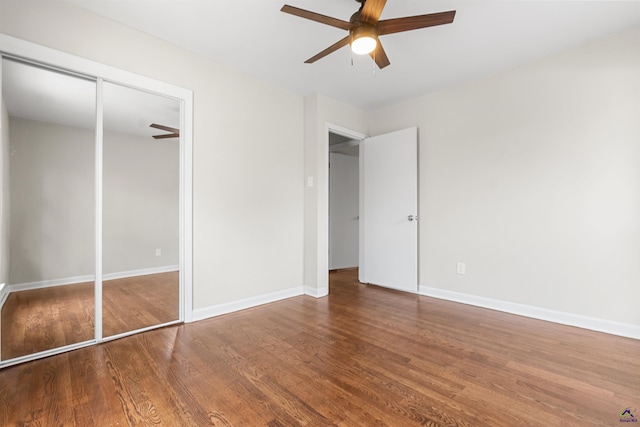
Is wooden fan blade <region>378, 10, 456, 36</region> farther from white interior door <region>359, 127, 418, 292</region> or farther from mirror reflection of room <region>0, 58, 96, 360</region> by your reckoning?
mirror reflection of room <region>0, 58, 96, 360</region>

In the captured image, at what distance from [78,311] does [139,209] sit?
2.95ft

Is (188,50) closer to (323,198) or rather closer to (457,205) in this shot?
(323,198)

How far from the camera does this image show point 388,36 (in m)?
2.46

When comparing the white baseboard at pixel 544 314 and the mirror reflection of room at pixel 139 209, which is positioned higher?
the mirror reflection of room at pixel 139 209

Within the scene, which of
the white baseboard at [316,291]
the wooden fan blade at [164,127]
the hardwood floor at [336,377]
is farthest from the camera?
the white baseboard at [316,291]

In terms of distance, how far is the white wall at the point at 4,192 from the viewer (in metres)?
Result: 1.94

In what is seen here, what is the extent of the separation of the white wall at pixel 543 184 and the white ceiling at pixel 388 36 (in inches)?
11.8

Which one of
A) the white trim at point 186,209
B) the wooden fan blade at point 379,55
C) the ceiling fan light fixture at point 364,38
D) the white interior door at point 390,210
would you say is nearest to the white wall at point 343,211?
the white interior door at point 390,210

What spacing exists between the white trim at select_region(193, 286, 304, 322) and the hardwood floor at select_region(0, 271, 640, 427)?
105 mm

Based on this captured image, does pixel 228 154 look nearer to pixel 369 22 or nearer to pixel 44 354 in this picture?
pixel 369 22

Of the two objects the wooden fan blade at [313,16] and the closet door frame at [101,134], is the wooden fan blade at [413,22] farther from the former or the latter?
the closet door frame at [101,134]

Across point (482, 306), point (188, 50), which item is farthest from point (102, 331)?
point (482, 306)

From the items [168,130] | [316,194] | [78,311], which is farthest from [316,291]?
[168,130]

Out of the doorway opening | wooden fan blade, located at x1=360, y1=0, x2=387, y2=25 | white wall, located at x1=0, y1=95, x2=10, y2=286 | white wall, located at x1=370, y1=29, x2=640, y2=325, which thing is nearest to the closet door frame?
white wall, located at x1=0, y1=95, x2=10, y2=286
